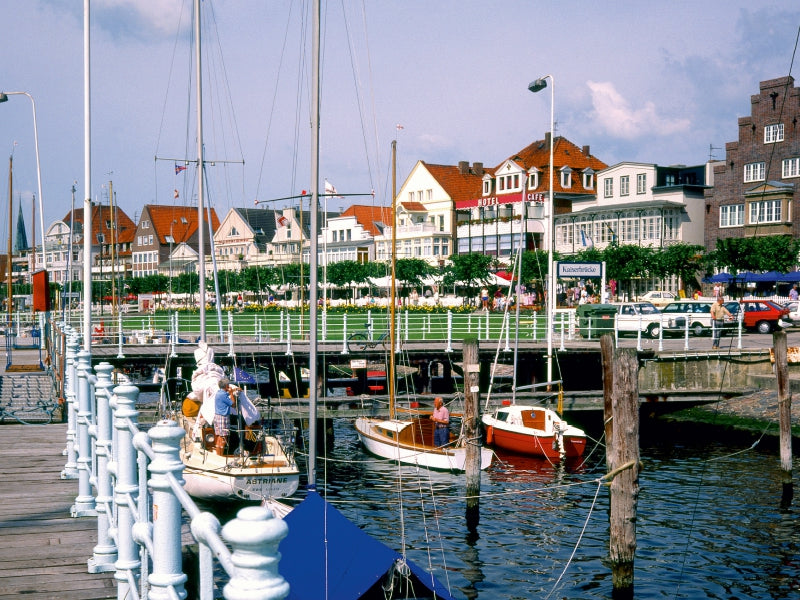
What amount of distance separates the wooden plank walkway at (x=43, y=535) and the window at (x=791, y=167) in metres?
60.8

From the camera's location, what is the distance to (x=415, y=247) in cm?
A: 9481

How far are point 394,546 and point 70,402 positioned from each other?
980cm

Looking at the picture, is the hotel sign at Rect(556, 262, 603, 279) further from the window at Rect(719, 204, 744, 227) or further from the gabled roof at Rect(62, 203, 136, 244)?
the gabled roof at Rect(62, 203, 136, 244)

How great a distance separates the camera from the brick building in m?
59.8

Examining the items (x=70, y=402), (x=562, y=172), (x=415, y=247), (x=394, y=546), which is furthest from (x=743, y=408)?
(x=415, y=247)

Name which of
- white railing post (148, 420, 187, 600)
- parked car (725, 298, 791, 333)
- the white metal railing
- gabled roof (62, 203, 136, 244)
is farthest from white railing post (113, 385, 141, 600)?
gabled roof (62, 203, 136, 244)

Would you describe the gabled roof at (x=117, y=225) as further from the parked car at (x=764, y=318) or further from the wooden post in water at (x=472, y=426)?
the wooden post in water at (x=472, y=426)

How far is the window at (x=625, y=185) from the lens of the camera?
245 ft

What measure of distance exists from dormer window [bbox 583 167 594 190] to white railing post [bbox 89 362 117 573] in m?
85.8

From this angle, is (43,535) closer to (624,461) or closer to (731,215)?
(624,461)

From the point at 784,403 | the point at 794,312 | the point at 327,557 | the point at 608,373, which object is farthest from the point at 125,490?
the point at 794,312

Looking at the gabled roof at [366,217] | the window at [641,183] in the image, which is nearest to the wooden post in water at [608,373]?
the window at [641,183]

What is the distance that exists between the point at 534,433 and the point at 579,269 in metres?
9.82

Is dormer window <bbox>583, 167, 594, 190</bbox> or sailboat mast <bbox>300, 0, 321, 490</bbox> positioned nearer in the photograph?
sailboat mast <bbox>300, 0, 321, 490</bbox>
